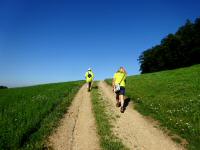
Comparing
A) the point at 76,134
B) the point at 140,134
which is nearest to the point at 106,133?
the point at 76,134

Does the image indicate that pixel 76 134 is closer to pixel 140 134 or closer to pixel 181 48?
pixel 140 134

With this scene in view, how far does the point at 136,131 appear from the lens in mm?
12633

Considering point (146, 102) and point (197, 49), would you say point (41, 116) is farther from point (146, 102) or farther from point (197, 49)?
point (197, 49)

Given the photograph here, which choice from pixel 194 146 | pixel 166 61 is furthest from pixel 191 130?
pixel 166 61

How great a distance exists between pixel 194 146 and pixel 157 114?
5.25 m

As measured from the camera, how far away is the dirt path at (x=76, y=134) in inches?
418

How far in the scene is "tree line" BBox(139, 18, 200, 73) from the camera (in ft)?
288

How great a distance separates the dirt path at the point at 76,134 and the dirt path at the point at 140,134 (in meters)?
1.25

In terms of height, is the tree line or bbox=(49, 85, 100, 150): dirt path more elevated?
the tree line

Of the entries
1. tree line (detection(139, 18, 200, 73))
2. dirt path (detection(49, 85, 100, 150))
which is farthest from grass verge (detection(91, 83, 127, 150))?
tree line (detection(139, 18, 200, 73))

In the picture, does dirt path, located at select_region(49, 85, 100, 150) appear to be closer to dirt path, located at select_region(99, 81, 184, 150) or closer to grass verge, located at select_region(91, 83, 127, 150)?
grass verge, located at select_region(91, 83, 127, 150)

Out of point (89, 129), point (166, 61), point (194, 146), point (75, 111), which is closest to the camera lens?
point (194, 146)

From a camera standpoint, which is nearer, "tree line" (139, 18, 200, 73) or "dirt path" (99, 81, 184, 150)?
"dirt path" (99, 81, 184, 150)

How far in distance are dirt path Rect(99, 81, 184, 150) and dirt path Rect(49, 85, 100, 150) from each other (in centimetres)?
125
